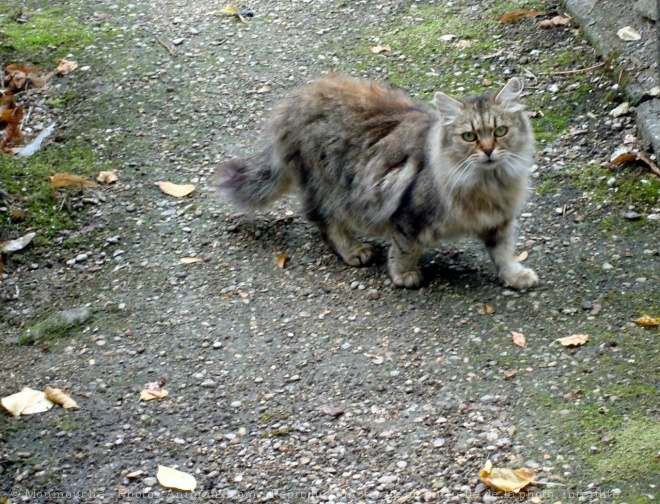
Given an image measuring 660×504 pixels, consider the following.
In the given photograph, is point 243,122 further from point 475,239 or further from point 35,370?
point 35,370

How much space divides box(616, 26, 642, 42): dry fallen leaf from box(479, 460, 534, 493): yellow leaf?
3.81m

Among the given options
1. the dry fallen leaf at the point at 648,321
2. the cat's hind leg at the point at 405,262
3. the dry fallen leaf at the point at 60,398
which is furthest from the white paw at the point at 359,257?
the dry fallen leaf at the point at 60,398

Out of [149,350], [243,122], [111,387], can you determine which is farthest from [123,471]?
[243,122]

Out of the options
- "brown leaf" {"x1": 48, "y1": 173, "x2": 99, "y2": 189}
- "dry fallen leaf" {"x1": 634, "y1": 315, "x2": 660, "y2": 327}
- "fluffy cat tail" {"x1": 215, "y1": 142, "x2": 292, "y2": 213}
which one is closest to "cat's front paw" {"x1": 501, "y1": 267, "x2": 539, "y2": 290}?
"dry fallen leaf" {"x1": 634, "y1": 315, "x2": 660, "y2": 327}

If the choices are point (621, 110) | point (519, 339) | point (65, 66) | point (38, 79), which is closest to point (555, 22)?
point (621, 110)

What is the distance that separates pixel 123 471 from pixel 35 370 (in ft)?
3.22

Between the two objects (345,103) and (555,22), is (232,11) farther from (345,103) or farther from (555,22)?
(345,103)

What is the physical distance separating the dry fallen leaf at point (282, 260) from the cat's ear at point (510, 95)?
156cm

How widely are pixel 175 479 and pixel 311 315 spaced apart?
1.33 metres

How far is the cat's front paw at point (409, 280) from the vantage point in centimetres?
497

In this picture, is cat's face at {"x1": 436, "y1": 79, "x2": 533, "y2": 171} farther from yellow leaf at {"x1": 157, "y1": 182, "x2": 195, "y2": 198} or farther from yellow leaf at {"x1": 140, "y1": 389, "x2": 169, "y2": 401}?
yellow leaf at {"x1": 157, "y1": 182, "x2": 195, "y2": 198}

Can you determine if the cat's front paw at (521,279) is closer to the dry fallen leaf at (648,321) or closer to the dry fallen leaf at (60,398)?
the dry fallen leaf at (648,321)

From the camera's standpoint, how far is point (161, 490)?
3756 mm

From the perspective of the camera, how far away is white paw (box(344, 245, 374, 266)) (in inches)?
208
